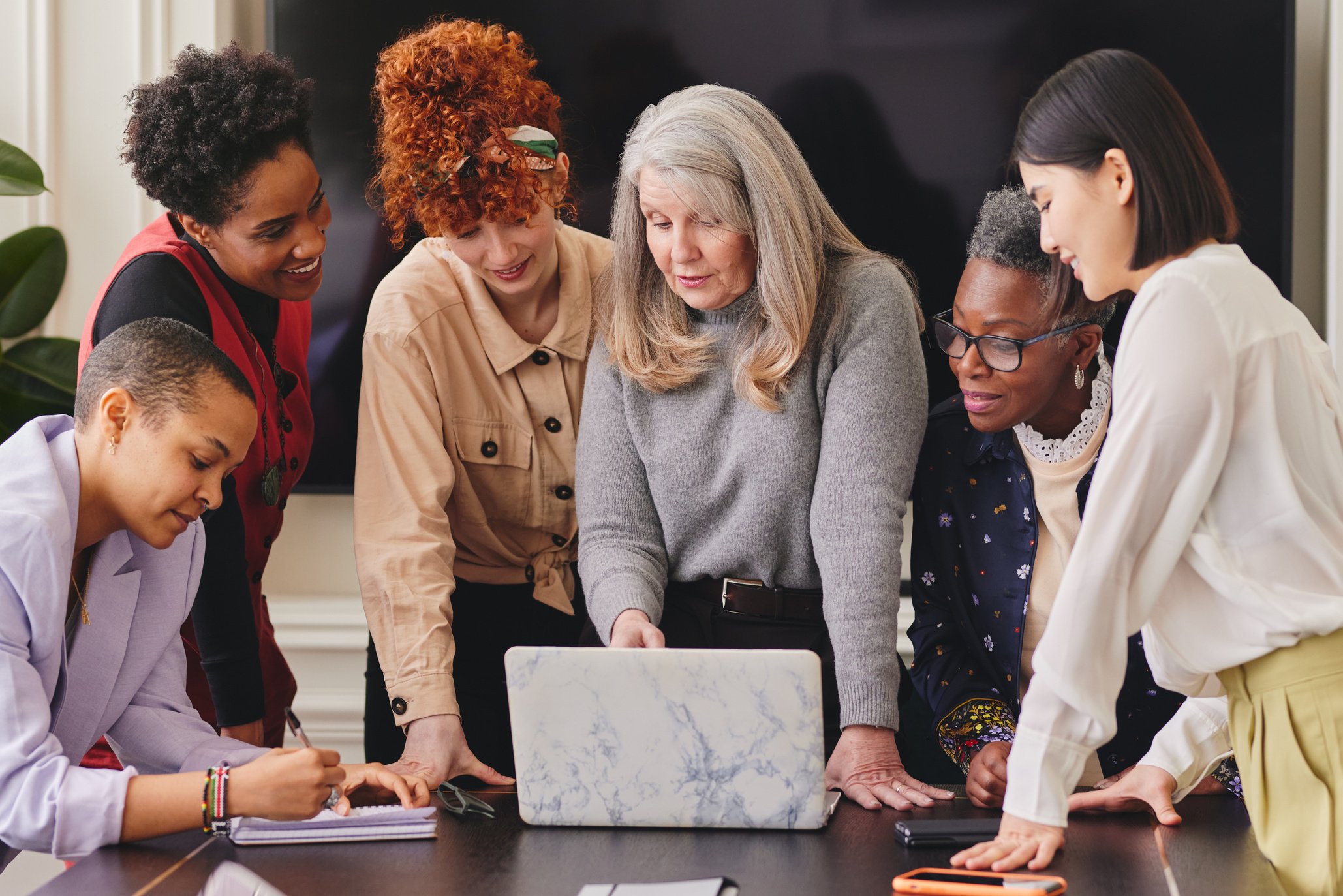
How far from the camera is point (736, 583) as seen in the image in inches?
70.0

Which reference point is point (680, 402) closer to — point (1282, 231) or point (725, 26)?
point (725, 26)

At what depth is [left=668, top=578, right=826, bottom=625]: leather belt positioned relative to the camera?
5.82 feet

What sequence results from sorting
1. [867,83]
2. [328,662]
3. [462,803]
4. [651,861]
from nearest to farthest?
1. [651,861]
2. [462,803]
3. [867,83]
4. [328,662]

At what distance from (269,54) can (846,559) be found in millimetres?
1194

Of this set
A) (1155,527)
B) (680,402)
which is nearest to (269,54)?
(680,402)

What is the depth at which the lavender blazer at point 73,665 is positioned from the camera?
4.32 feet

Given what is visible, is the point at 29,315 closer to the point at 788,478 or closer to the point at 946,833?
the point at 788,478

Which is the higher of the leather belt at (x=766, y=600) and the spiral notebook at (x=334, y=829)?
the leather belt at (x=766, y=600)

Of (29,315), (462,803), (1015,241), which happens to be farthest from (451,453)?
(29,315)

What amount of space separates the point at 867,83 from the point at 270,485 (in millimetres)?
1565

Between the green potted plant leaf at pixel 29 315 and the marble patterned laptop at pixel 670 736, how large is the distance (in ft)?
6.05

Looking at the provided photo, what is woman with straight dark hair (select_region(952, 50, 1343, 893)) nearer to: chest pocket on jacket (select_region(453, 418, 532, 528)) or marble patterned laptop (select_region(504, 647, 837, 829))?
marble patterned laptop (select_region(504, 647, 837, 829))

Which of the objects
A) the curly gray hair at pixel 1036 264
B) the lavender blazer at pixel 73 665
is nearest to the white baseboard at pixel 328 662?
the lavender blazer at pixel 73 665

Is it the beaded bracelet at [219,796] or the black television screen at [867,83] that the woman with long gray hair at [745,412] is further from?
the black television screen at [867,83]
